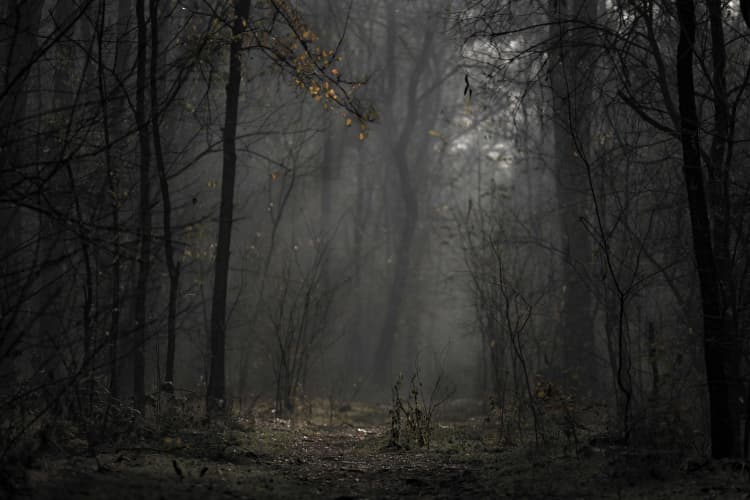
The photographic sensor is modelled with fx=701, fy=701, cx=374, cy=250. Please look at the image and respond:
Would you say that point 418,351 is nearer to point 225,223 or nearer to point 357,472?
point 225,223

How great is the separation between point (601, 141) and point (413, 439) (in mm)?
5394

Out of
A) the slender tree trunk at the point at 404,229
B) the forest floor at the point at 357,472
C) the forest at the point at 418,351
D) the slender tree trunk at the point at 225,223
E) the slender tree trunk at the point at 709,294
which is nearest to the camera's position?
the forest floor at the point at 357,472

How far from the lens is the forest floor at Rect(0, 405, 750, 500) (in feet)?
13.5

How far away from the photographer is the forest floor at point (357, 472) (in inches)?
162

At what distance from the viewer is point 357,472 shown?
18.4 ft

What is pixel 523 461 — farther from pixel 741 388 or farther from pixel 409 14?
pixel 409 14

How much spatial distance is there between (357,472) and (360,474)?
0.09 m

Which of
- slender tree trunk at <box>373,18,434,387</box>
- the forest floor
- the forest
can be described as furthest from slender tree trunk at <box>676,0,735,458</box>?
slender tree trunk at <box>373,18,434,387</box>

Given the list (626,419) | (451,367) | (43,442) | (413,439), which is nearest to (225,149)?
(413,439)

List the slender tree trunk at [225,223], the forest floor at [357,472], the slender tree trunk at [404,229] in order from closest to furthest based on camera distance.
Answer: the forest floor at [357,472]
the slender tree trunk at [225,223]
the slender tree trunk at [404,229]

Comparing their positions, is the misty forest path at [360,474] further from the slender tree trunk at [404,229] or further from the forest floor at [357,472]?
the slender tree trunk at [404,229]

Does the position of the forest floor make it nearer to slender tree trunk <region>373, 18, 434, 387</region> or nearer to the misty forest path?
the misty forest path

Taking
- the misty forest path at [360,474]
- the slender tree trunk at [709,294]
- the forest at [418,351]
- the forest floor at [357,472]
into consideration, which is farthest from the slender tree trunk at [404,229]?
the slender tree trunk at [709,294]

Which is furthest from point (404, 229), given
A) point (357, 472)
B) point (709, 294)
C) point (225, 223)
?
point (709, 294)
